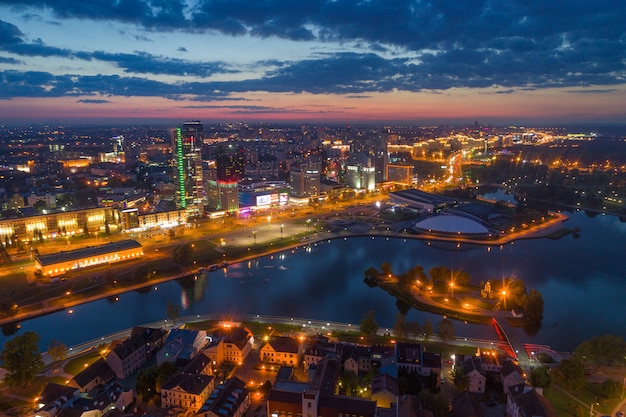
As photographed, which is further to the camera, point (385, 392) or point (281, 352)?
point (281, 352)

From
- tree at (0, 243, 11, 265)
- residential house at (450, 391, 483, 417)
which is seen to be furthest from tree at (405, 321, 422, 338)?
tree at (0, 243, 11, 265)

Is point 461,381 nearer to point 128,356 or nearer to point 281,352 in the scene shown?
point 281,352

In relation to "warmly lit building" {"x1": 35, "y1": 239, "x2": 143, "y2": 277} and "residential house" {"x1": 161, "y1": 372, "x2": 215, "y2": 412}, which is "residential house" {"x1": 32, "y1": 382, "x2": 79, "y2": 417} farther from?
"warmly lit building" {"x1": 35, "y1": 239, "x2": 143, "y2": 277}

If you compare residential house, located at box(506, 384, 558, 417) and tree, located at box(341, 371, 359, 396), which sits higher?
residential house, located at box(506, 384, 558, 417)

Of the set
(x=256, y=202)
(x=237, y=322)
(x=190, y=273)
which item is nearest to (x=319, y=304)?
(x=237, y=322)

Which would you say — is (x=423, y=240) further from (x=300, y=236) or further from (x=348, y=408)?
(x=348, y=408)

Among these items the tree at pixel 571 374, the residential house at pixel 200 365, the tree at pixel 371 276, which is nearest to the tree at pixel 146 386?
the residential house at pixel 200 365

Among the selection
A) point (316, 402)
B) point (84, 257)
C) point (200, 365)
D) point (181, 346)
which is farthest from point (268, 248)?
point (316, 402)
